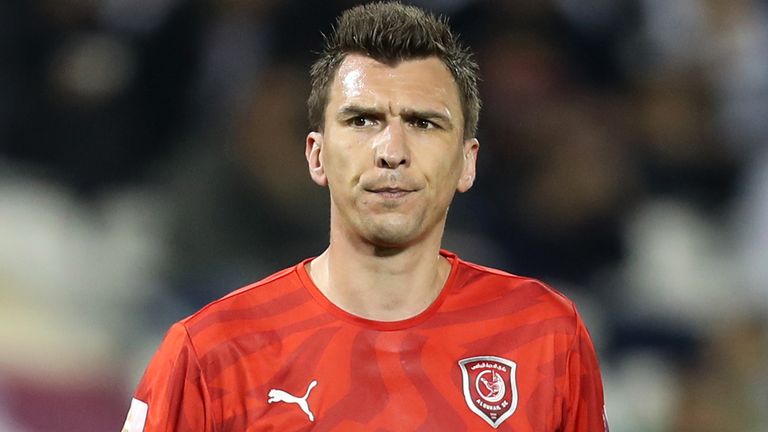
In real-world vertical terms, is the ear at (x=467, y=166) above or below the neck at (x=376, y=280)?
above

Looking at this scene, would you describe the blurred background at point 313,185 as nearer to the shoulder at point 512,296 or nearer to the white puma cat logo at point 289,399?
the shoulder at point 512,296

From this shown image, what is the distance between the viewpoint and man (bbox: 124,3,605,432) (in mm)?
2803

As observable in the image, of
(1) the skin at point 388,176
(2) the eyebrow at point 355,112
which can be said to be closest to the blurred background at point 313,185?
(1) the skin at point 388,176

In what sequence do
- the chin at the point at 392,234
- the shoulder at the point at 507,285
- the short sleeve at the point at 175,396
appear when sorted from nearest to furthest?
1. the short sleeve at the point at 175,396
2. the chin at the point at 392,234
3. the shoulder at the point at 507,285

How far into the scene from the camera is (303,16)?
5426mm

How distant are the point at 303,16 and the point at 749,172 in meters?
2.25

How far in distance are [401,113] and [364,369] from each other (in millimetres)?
654

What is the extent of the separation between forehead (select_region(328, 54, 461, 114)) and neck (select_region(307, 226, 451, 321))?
368mm

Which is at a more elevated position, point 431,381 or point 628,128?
point 628,128

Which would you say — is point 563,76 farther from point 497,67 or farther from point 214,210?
point 214,210

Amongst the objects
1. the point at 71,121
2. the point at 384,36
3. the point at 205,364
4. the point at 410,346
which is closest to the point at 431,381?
the point at 410,346

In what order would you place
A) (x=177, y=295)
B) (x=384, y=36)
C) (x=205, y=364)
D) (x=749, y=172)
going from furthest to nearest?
1. (x=749, y=172)
2. (x=177, y=295)
3. (x=384, y=36)
4. (x=205, y=364)

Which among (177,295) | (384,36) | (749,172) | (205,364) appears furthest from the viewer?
(749,172)

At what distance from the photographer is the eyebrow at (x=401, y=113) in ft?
9.50
